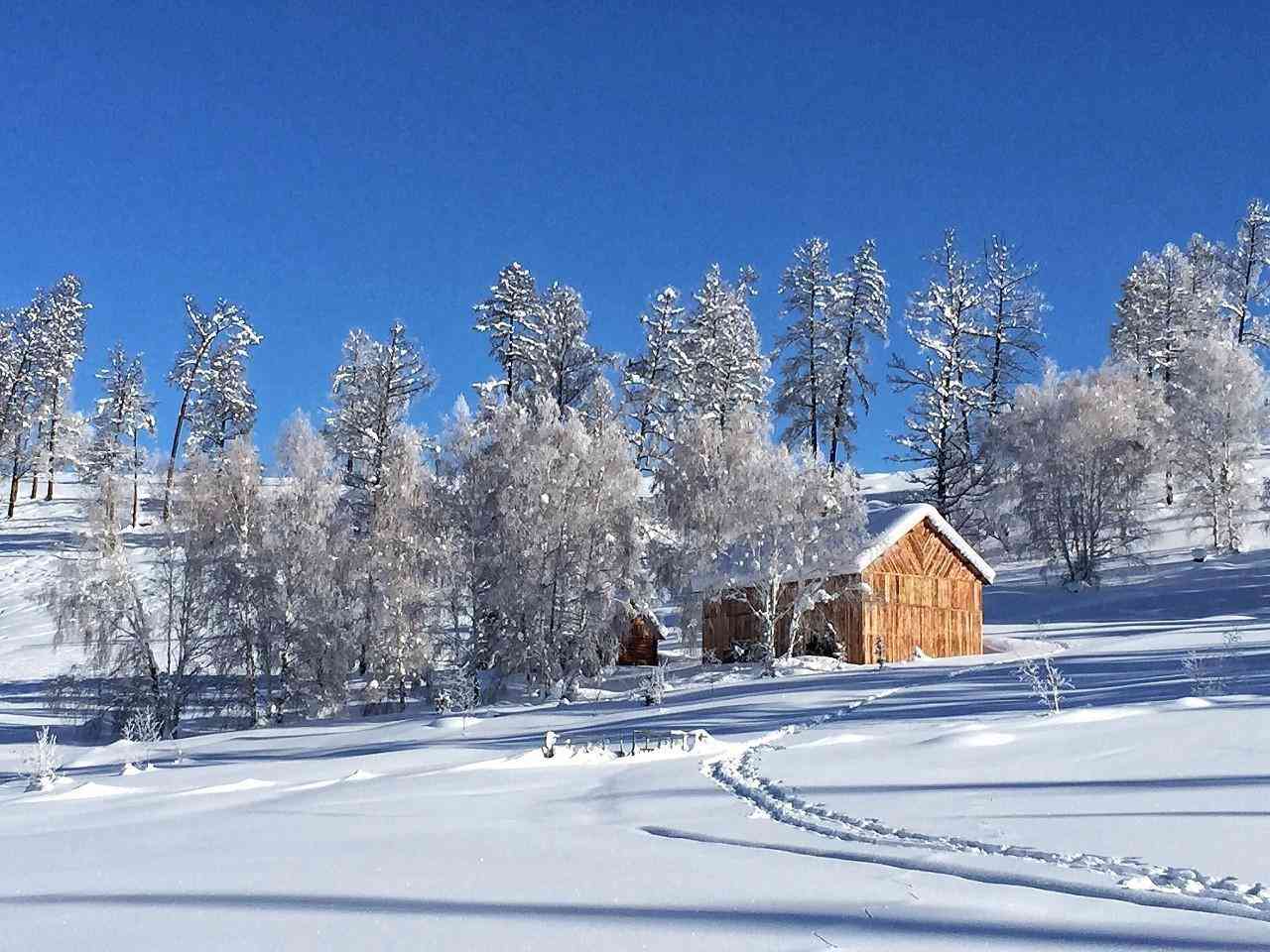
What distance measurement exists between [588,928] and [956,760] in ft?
24.8

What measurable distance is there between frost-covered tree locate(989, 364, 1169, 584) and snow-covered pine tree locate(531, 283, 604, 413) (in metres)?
17.2

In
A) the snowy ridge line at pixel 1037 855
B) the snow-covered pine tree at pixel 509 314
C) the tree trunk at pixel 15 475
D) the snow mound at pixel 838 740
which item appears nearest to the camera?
the snowy ridge line at pixel 1037 855

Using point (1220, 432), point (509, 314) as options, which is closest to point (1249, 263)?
point (1220, 432)

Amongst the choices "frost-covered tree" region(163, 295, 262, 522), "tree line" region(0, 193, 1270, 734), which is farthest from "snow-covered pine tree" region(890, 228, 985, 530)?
"frost-covered tree" region(163, 295, 262, 522)

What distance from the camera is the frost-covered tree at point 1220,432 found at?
40594 mm

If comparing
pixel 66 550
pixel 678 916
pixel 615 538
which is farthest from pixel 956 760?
pixel 66 550

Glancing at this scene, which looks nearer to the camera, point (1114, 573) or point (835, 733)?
point (835, 733)

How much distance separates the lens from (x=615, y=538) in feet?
100

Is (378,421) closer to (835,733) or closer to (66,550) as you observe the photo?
(66,550)

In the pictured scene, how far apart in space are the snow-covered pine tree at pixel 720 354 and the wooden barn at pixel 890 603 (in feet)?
46.4

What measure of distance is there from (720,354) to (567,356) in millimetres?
7791

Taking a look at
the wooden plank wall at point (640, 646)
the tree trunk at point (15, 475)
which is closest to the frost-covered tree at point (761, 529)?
the wooden plank wall at point (640, 646)

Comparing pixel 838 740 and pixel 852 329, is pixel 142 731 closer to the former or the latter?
pixel 838 740

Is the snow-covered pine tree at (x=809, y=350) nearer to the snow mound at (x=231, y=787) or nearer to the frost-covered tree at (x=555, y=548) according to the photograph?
the frost-covered tree at (x=555, y=548)
